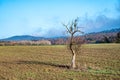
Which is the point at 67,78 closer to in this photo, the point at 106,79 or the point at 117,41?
the point at 106,79

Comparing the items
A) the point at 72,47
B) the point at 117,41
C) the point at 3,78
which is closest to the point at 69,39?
the point at 72,47

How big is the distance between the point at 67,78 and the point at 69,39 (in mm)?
8968

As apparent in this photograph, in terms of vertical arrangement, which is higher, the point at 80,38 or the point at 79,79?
the point at 80,38

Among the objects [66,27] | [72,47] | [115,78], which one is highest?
[66,27]

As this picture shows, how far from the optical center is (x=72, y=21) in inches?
1067

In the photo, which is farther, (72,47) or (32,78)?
(72,47)

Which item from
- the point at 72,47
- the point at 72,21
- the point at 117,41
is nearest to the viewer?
the point at 72,21

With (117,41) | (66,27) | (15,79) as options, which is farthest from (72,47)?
(117,41)

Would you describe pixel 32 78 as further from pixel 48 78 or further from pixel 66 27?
pixel 66 27

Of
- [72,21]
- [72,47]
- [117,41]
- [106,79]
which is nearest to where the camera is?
[106,79]

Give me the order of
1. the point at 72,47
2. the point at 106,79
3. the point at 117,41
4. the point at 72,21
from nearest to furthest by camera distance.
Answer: the point at 106,79
the point at 72,21
the point at 72,47
the point at 117,41

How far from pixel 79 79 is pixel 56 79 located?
2.12 m

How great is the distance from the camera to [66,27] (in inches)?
1088

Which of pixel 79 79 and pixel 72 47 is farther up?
pixel 72 47
